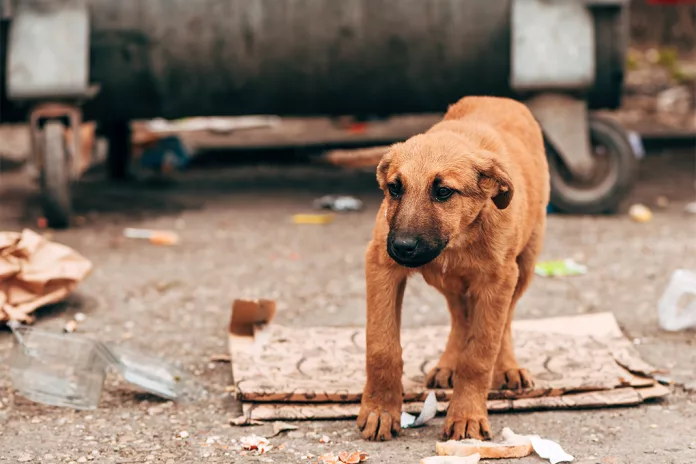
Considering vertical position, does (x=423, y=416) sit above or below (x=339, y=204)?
above

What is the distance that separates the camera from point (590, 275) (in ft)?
20.9

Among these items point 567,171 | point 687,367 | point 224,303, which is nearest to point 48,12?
point 224,303

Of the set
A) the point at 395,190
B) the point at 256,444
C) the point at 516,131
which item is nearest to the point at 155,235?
the point at 516,131

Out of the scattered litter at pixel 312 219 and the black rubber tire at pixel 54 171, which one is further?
the scattered litter at pixel 312 219

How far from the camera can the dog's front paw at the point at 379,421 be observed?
13.2 ft

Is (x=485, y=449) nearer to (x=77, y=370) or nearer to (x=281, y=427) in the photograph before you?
(x=281, y=427)

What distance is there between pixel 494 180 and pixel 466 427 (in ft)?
2.95

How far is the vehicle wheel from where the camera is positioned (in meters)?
7.68

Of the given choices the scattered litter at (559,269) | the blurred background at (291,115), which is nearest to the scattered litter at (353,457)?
the blurred background at (291,115)

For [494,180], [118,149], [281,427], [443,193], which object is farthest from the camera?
[118,149]

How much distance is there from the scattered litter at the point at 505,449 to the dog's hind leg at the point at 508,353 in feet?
1.68

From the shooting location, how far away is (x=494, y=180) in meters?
3.80

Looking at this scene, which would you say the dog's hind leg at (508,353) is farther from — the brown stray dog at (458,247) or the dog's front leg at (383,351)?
the dog's front leg at (383,351)

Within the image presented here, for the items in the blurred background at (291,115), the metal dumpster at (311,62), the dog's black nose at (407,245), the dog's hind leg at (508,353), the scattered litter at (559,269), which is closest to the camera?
the dog's black nose at (407,245)
